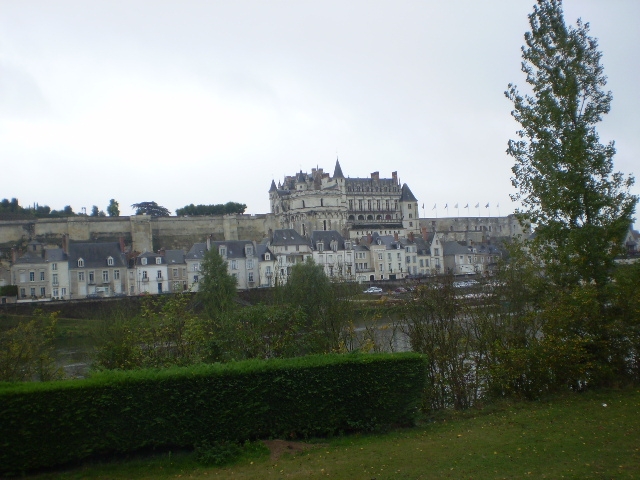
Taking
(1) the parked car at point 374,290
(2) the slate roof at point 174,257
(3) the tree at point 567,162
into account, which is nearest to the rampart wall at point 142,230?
(2) the slate roof at point 174,257

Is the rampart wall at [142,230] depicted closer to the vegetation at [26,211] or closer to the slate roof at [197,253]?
the vegetation at [26,211]

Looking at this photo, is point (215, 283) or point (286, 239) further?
point (286, 239)

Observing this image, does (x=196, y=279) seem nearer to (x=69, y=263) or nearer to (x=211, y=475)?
(x=69, y=263)

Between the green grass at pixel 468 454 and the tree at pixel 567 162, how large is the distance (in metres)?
2.90

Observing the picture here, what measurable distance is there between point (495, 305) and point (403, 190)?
225ft

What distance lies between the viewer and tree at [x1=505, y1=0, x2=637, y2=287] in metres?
11.1

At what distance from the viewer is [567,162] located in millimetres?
11438

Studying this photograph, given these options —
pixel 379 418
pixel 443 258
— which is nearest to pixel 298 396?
pixel 379 418

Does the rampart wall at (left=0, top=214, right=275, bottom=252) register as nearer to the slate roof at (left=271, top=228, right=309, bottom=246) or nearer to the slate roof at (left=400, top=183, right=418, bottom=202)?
the slate roof at (left=271, top=228, right=309, bottom=246)

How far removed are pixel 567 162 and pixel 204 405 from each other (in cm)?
820

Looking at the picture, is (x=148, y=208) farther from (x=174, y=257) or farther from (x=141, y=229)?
(x=174, y=257)

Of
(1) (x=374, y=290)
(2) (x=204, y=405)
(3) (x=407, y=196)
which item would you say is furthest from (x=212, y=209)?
(2) (x=204, y=405)

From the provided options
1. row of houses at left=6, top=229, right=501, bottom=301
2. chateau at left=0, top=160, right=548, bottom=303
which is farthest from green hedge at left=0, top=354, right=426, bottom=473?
row of houses at left=6, top=229, right=501, bottom=301

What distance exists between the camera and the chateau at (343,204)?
70.8 m
